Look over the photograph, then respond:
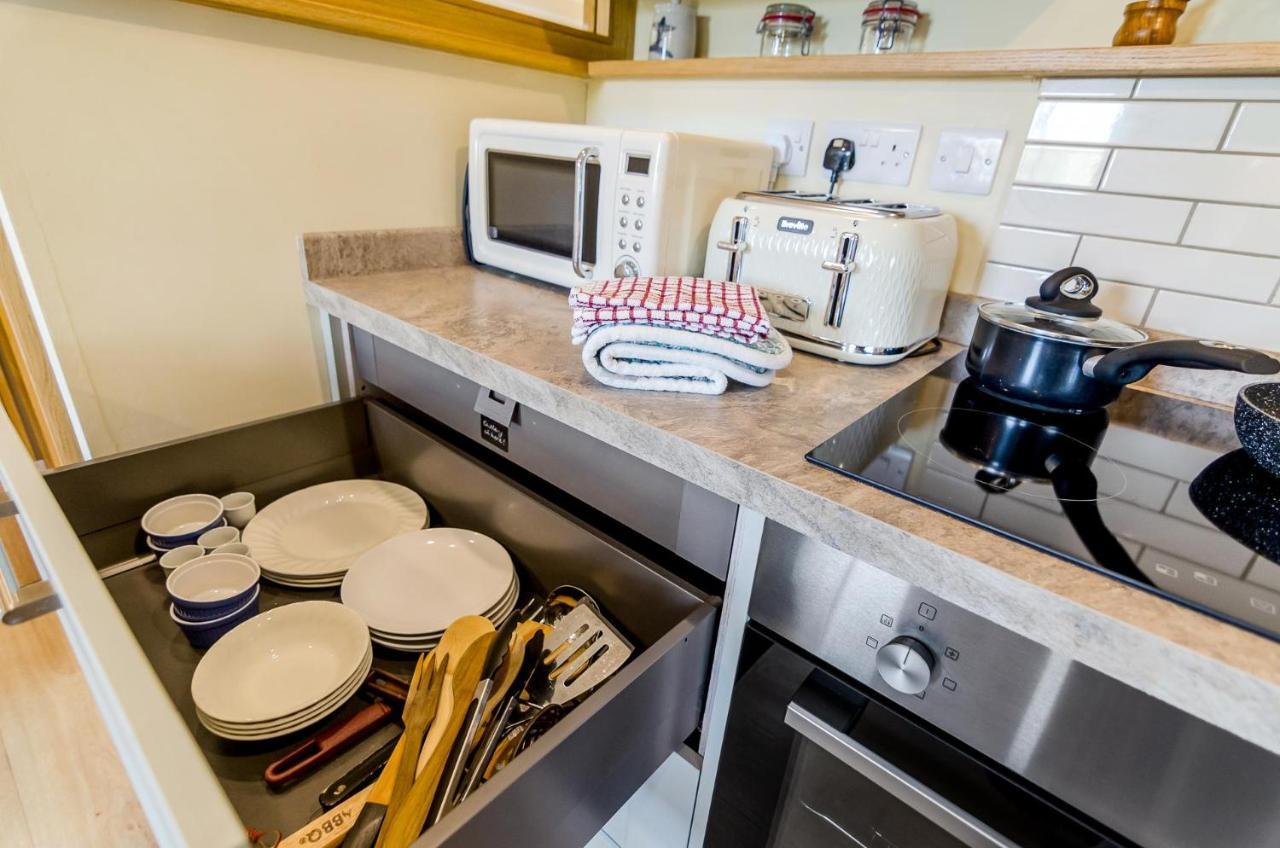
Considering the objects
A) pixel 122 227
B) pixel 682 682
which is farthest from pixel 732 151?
pixel 122 227

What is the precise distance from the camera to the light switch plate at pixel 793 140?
42.6 inches

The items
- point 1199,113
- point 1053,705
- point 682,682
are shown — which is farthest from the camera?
point 1199,113

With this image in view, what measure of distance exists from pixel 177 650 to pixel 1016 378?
1.00 metres

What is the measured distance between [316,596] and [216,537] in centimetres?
16

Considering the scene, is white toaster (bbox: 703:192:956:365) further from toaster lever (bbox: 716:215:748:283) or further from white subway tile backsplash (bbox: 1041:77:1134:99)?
white subway tile backsplash (bbox: 1041:77:1134:99)

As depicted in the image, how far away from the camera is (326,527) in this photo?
2.97 ft

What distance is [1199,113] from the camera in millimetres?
764

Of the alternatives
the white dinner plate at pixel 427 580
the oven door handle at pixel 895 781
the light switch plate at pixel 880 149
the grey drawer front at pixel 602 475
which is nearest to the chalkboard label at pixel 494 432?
the grey drawer front at pixel 602 475

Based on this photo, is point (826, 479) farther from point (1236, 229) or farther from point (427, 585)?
point (1236, 229)

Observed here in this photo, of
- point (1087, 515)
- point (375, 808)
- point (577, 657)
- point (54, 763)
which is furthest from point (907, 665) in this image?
point (54, 763)

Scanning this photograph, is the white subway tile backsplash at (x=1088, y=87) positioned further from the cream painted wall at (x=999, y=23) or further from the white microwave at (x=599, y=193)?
the white microwave at (x=599, y=193)

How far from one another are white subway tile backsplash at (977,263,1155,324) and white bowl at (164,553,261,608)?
110 cm

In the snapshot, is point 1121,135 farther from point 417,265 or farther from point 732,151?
point 417,265

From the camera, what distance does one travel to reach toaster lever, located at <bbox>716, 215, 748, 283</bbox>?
2.86 ft
